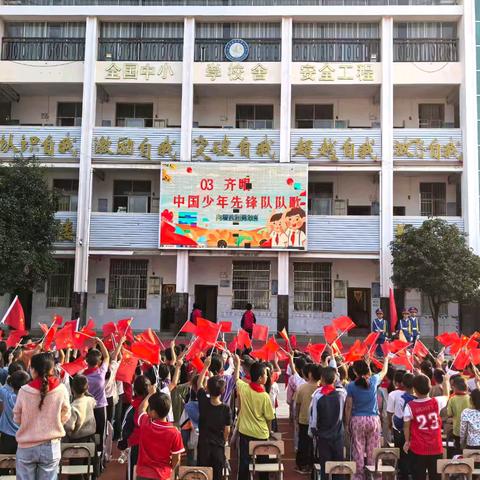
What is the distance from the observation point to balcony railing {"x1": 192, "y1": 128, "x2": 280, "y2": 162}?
18.4m

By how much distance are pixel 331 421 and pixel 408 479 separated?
3.17 feet

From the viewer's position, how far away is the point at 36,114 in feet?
66.9

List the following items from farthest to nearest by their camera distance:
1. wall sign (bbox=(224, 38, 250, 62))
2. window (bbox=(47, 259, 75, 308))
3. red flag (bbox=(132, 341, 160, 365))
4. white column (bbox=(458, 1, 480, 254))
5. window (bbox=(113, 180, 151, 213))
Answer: window (bbox=(113, 180, 151, 213)), window (bbox=(47, 259, 75, 308)), wall sign (bbox=(224, 38, 250, 62)), white column (bbox=(458, 1, 480, 254)), red flag (bbox=(132, 341, 160, 365))

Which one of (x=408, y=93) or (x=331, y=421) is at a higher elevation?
(x=408, y=93)

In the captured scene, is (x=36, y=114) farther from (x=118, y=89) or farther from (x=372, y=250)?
(x=372, y=250)

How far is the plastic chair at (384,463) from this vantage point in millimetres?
4918

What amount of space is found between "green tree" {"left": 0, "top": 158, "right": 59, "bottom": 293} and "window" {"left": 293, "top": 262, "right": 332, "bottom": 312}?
8300mm

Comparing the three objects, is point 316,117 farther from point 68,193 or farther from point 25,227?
point 25,227

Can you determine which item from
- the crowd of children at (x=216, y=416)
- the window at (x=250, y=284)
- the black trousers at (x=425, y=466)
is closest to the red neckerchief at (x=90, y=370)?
the crowd of children at (x=216, y=416)

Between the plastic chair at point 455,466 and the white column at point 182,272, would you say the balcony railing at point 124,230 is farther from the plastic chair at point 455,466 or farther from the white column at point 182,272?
the plastic chair at point 455,466

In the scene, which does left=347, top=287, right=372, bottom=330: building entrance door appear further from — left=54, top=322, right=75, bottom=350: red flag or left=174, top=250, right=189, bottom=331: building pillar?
left=54, top=322, right=75, bottom=350: red flag

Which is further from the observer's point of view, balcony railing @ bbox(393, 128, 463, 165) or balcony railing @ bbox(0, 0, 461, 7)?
balcony railing @ bbox(0, 0, 461, 7)

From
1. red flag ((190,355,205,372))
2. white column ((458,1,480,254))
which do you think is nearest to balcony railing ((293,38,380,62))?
white column ((458,1,480,254))

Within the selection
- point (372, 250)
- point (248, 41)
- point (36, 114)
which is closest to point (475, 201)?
point (372, 250)
